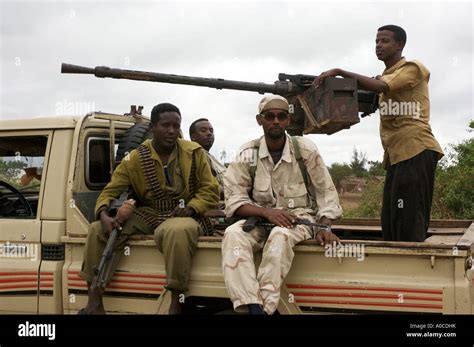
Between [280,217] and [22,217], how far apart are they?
1813 mm

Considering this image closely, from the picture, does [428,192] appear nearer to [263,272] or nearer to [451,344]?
[451,344]

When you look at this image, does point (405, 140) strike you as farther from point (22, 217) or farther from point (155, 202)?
point (22, 217)

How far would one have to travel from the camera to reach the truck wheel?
4082 mm

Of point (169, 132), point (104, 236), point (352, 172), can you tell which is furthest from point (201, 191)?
point (352, 172)

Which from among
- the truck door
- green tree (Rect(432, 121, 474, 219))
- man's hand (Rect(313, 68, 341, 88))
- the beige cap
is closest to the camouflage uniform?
the beige cap

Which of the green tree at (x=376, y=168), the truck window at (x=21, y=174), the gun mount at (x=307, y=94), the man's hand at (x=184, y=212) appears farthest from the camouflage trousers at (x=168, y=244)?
the green tree at (x=376, y=168)

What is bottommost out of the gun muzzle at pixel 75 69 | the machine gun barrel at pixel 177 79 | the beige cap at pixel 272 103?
the beige cap at pixel 272 103

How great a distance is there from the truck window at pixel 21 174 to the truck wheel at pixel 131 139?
0.54 meters

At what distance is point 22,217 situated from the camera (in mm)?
3809

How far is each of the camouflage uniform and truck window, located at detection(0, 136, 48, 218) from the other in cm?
137

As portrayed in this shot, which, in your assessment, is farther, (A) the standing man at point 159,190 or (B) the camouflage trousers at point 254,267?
(A) the standing man at point 159,190

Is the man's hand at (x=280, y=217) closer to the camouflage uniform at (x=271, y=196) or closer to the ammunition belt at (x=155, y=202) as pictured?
the camouflage uniform at (x=271, y=196)

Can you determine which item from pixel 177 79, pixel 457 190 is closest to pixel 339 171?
pixel 457 190

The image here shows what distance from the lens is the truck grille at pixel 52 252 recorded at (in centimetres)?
365
